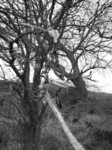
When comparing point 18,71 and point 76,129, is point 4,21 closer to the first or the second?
point 18,71

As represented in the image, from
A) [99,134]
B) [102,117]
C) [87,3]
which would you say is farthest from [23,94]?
[102,117]

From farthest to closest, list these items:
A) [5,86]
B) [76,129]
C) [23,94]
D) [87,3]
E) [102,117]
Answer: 1. [102,117]
2. [76,129]
3. [87,3]
4. [5,86]
5. [23,94]

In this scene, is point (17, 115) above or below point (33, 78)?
below

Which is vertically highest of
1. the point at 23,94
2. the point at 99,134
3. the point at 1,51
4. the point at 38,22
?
the point at 38,22

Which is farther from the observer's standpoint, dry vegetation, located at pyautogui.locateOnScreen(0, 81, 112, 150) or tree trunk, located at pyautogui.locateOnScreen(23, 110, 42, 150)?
dry vegetation, located at pyautogui.locateOnScreen(0, 81, 112, 150)

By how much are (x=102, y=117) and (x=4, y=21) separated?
7.92m

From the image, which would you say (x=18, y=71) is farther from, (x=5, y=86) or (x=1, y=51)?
(x=5, y=86)

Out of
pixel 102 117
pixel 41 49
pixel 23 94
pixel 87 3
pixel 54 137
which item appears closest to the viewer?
pixel 41 49

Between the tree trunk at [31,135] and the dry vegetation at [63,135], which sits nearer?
the tree trunk at [31,135]

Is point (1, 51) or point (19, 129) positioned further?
point (19, 129)

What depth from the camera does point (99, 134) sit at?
7.69 meters

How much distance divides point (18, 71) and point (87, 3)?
2501 mm

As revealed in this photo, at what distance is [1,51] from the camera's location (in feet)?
10.6

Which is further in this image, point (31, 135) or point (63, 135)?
point (63, 135)
